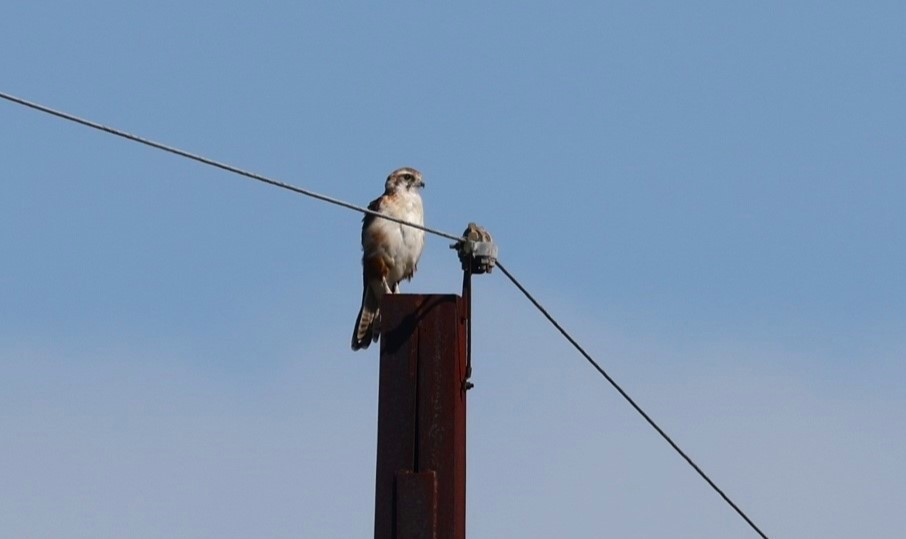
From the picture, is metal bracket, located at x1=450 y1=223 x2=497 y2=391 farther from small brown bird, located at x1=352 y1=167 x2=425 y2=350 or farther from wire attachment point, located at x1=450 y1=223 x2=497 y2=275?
small brown bird, located at x1=352 y1=167 x2=425 y2=350

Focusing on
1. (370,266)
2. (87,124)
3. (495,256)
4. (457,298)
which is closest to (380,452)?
(457,298)

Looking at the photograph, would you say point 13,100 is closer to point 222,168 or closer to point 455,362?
point 222,168

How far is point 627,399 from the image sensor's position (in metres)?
7.66

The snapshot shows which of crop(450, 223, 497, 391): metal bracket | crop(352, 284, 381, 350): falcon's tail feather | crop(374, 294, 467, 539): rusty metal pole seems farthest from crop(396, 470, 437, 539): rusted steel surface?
crop(352, 284, 381, 350): falcon's tail feather

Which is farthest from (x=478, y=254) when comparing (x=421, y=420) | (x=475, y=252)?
(x=421, y=420)

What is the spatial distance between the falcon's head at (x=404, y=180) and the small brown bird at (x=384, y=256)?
22mm

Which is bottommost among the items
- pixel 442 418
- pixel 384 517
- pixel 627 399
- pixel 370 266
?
pixel 384 517

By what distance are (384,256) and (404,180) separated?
0.67 meters

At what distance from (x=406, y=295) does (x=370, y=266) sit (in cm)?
523

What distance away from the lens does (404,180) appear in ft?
40.4

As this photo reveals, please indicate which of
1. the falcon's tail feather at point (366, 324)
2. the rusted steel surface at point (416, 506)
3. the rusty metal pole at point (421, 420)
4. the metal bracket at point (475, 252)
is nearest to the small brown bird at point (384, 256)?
the falcon's tail feather at point (366, 324)

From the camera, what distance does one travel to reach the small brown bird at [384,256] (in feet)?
38.8

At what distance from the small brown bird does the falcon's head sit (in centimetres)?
2

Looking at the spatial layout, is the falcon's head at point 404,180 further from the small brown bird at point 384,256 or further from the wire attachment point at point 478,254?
the wire attachment point at point 478,254
